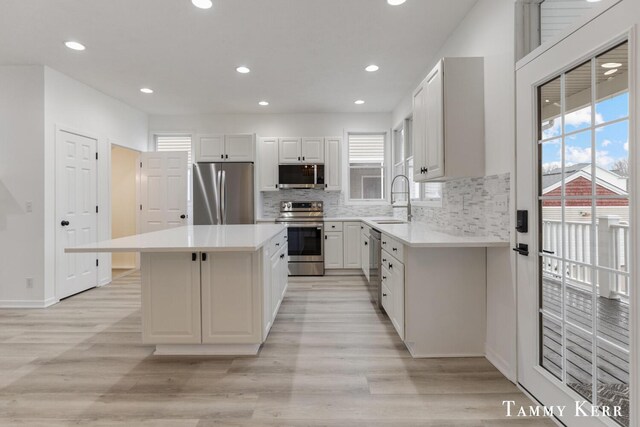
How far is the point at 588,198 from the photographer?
4.94 ft

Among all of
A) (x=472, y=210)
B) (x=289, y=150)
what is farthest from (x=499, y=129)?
(x=289, y=150)

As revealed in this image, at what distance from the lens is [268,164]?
18.0ft

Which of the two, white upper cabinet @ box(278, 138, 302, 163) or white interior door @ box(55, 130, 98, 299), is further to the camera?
white upper cabinet @ box(278, 138, 302, 163)

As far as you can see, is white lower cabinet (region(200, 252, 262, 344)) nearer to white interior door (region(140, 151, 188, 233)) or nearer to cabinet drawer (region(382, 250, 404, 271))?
cabinet drawer (region(382, 250, 404, 271))

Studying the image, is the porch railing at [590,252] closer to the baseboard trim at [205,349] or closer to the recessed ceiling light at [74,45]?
the baseboard trim at [205,349]

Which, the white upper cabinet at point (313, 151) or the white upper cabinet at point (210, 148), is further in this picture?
the white upper cabinet at point (313, 151)

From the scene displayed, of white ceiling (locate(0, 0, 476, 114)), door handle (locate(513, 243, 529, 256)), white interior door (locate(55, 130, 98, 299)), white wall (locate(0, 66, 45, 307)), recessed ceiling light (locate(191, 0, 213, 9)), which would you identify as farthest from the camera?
white interior door (locate(55, 130, 98, 299))

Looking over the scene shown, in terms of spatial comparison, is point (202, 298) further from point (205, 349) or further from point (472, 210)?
point (472, 210)

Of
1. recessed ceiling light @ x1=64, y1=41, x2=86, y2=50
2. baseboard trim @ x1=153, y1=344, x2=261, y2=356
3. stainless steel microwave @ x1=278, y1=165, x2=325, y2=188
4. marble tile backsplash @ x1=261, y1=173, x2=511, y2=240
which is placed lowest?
baseboard trim @ x1=153, y1=344, x2=261, y2=356

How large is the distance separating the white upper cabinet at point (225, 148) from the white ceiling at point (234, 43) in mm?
724

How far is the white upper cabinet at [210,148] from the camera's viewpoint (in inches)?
210

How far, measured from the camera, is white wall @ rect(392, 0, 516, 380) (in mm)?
2090

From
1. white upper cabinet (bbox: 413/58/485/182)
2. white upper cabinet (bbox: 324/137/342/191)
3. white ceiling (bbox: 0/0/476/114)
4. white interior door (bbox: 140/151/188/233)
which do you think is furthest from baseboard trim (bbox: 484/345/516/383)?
white interior door (bbox: 140/151/188/233)

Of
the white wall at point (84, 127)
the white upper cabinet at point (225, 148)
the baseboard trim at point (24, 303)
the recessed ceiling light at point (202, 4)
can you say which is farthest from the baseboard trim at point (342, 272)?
the recessed ceiling light at point (202, 4)
